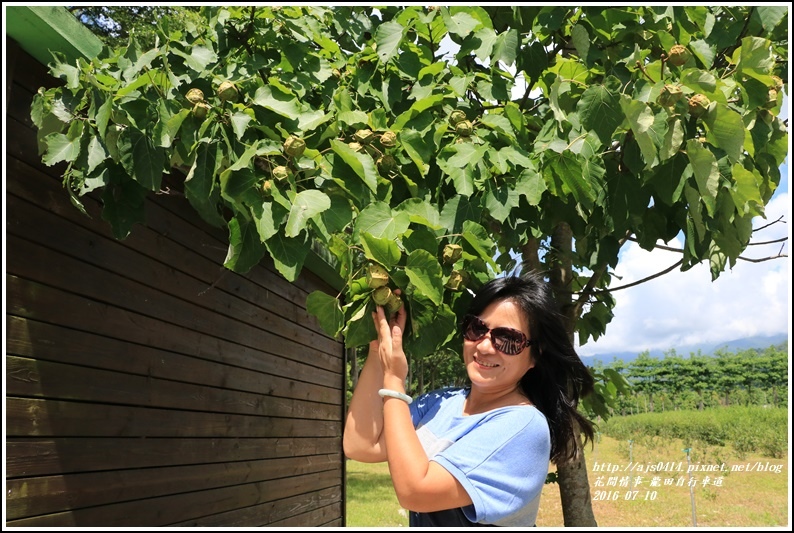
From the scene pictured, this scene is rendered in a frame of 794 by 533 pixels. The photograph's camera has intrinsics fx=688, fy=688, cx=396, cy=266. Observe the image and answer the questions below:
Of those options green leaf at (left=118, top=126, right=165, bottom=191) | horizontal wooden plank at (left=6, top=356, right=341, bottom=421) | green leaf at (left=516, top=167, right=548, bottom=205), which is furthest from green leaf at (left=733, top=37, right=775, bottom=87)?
horizontal wooden plank at (left=6, top=356, right=341, bottom=421)

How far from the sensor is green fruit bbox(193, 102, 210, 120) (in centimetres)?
192

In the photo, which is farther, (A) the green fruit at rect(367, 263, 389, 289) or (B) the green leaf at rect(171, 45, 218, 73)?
(B) the green leaf at rect(171, 45, 218, 73)

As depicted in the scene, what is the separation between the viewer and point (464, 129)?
7.23 ft

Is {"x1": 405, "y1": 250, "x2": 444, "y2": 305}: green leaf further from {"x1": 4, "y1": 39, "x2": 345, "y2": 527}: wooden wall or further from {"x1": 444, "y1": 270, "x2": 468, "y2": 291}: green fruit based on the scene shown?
{"x1": 4, "y1": 39, "x2": 345, "y2": 527}: wooden wall

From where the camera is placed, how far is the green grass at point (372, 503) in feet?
33.4

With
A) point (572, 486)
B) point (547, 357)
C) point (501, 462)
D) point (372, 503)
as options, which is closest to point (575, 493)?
point (572, 486)

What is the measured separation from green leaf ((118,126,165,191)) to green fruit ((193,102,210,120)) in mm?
171

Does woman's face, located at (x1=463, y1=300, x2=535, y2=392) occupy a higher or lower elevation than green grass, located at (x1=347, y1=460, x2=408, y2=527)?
higher

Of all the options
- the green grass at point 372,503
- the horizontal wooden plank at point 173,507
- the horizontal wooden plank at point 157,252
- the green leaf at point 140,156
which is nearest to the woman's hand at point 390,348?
the green leaf at point 140,156

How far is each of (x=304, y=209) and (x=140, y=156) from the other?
644mm

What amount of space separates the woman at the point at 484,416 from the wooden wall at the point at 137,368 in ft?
3.99

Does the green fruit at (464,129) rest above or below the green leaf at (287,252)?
above

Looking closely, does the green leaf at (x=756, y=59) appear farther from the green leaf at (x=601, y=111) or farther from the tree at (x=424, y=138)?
the green leaf at (x=601, y=111)

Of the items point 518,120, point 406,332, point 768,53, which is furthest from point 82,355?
point 768,53
